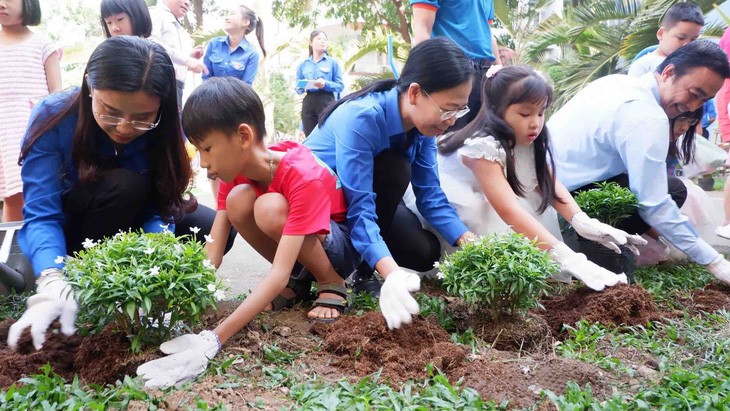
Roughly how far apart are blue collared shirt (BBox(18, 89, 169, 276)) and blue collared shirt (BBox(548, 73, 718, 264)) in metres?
2.36

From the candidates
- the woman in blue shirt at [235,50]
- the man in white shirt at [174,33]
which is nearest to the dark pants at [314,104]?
the woman in blue shirt at [235,50]

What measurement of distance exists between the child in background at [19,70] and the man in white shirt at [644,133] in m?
3.10

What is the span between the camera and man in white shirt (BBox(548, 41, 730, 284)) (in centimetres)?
331

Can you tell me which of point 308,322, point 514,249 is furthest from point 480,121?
point 308,322

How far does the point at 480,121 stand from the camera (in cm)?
332

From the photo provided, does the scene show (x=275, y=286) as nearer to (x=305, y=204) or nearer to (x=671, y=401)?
(x=305, y=204)

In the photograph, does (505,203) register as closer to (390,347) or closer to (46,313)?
(390,347)

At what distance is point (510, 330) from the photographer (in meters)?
2.48

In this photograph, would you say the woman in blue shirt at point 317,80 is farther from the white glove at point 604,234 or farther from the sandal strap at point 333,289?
the sandal strap at point 333,289

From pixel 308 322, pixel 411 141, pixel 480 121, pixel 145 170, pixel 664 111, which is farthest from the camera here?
pixel 664 111

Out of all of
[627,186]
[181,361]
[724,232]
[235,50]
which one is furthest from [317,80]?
[181,361]

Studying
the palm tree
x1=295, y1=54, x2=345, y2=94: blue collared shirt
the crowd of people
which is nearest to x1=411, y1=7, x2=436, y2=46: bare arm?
the crowd of people

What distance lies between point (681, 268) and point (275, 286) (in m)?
2.66

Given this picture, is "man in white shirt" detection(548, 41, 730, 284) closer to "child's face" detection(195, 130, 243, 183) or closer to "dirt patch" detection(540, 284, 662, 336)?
"dirt patch" detection(540, 284, 662, 336)
